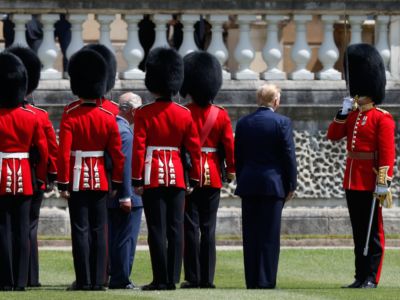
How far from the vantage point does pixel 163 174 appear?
16.1 m

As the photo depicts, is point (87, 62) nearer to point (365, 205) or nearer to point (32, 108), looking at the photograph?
point (32, 108)

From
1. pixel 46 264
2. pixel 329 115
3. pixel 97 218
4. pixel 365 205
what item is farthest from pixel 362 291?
pixel 329 115

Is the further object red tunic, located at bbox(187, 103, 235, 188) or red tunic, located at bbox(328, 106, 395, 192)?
red tunic, located at bbox(187, 103, 235, 188)

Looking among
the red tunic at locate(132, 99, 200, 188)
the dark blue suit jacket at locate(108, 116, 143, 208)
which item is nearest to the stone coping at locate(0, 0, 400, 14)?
the dark blue suit jacket at locate(108, 116, 143, 208)

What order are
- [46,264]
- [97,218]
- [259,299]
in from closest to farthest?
[259,299], [97,218], [46,264]

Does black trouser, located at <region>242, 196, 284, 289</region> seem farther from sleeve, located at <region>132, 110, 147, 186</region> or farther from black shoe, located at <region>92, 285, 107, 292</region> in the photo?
black shoe, located at <region>92, 285, 107, 292</region>

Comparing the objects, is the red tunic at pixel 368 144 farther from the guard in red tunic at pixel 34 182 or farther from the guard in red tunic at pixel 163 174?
the guard in red tunic at pixel 34 182

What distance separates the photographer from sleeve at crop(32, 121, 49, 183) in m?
16.1

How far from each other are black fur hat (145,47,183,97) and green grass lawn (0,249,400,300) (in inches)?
56.0

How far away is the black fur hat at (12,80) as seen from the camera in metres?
16.2

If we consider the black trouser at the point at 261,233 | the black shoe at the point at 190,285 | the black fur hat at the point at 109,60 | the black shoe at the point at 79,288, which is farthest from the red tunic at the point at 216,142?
the black shoe at the point at 79,288

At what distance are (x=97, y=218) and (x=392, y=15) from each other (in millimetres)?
5331

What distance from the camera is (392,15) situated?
67.6ft

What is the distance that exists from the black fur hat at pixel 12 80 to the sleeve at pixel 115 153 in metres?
0.67
